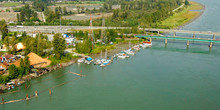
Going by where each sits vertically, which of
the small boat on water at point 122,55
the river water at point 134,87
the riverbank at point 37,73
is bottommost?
the river water at point 134,87

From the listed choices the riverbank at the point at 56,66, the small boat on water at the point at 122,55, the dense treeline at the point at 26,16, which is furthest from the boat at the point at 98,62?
the dense treeline at the point at 26,16

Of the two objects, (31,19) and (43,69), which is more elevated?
(31,19)

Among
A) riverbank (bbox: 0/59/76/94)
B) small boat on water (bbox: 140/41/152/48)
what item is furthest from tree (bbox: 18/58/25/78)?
small boat on water (bbox: 140/41/152/48)

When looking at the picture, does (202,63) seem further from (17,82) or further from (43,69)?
(17,82)

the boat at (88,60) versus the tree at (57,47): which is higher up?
the tree at (57,47)

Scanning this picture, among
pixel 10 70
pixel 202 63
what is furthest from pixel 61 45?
pixel 202 63

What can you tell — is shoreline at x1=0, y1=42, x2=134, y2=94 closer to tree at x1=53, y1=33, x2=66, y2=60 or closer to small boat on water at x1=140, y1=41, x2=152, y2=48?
tree at x1=53, y1=33, x2=66, y2=60

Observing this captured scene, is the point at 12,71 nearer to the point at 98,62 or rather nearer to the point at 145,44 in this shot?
the point at 98,62

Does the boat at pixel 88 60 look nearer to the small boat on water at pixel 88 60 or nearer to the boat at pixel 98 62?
the small boat on water at pixel 88 60
